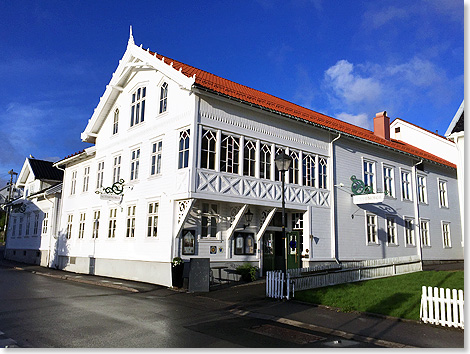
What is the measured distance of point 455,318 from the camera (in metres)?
9.46

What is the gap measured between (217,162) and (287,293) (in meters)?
6.29

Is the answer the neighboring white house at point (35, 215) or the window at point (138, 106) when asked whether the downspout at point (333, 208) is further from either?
the neighboring white house at point (35, 215)

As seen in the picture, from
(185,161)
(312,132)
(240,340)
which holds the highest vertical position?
(312,132)

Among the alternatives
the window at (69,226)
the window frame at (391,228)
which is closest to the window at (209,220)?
the window frame at (391,228)

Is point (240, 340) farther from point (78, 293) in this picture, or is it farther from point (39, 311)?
point (78, 293)

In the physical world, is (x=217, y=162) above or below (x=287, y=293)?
above

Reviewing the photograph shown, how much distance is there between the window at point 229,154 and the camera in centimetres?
1747

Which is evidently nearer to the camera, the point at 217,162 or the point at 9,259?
the point at 217,162

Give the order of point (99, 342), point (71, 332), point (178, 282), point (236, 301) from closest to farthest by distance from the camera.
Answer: point (99, 342)
point (71, 332)
point (236, 301)
point (178, 282)

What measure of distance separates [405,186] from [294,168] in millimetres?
10493

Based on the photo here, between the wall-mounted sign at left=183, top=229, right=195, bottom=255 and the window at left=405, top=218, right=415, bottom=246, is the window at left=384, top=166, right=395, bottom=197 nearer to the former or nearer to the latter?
the window at left=405, top=218, right=415, bottom=246

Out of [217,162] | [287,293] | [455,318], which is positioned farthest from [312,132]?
[455,318]

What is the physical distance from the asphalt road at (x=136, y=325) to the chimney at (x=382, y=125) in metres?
20.7

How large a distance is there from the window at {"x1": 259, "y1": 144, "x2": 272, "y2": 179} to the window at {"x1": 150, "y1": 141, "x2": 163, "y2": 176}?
4722mm
